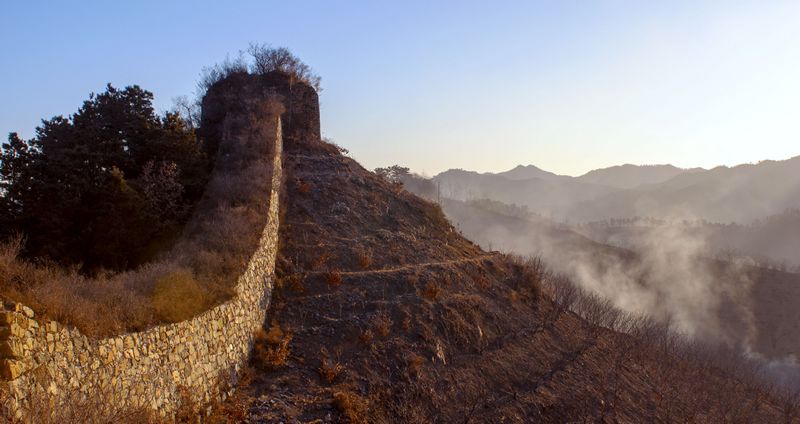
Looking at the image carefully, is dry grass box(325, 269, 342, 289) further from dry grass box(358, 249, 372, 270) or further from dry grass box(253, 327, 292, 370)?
dry grass box(253, 327, 292, 370)

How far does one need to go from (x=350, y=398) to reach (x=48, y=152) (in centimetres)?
1081

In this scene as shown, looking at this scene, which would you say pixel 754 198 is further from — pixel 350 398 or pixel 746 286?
pixel 350 398

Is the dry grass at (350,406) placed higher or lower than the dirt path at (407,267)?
lower

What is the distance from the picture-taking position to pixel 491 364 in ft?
54.2

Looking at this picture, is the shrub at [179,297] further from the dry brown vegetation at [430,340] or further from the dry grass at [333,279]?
the dry grass at [333,279]

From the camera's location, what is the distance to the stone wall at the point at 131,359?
22.1 ft

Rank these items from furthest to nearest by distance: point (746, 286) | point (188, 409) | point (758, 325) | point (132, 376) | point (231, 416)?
point (746, 286)
point (758, 325)
point (231, 416)
point (188, 409)
point (132, 376)

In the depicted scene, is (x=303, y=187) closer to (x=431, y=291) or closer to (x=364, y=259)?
(x=364, y=259)

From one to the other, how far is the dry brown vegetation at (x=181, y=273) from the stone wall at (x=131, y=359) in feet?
0.74

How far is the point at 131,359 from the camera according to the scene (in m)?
8.70

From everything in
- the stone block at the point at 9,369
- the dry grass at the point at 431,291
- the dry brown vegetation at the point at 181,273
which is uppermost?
the dry brown vegetation at the point at 181,273

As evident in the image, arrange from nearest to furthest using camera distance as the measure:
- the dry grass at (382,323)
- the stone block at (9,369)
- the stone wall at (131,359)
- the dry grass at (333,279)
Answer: the stone block at (9,369) → the stone wall at (131,359) → the dry grass at (382,323) → the dry grass at (333,279)

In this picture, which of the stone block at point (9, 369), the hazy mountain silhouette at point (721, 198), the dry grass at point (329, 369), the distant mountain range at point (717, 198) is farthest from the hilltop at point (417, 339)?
the hazy mountain silhouette at point (721, 198)

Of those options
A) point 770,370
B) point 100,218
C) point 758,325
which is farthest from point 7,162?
point 758,325
